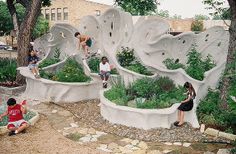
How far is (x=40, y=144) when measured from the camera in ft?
30.0

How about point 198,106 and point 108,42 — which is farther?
point 108,42

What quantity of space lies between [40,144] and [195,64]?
6.83 meters

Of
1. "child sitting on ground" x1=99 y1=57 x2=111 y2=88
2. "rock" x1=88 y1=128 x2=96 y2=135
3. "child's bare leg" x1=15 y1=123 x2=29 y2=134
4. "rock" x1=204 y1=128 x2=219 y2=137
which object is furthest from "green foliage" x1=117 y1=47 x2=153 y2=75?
"child's bare leg" x1=15 y1=123 x2=29 y2=134

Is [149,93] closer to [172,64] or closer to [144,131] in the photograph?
[144,131]

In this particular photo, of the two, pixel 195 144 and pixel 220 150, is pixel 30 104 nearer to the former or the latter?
pixel 195 144

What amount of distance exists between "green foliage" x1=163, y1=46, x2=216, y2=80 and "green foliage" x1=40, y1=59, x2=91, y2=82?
3702mm

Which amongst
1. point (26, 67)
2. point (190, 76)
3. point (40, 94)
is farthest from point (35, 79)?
point (190, 76)

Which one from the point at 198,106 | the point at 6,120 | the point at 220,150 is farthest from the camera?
the point at 198,106

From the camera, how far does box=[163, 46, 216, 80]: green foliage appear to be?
12298mm

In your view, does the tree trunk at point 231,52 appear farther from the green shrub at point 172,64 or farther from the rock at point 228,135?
the green shrub at point 172,64

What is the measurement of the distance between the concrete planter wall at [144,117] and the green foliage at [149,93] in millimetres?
410

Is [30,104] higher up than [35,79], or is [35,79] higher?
[35,79]

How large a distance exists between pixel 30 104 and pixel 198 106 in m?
6.72

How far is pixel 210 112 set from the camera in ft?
36.9
